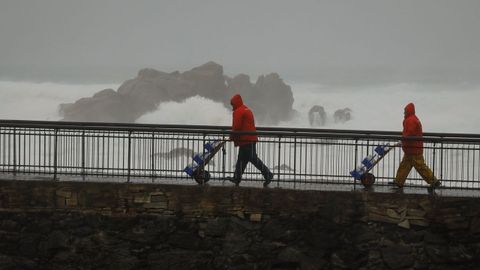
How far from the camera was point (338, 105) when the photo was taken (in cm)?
9638

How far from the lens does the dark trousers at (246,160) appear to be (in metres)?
19.9

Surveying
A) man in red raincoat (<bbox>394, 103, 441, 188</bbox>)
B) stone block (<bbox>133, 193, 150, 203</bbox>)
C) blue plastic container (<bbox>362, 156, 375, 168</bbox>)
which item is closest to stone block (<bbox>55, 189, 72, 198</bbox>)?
stone block (<bbox>133, 193, 150, 203</bbox>)

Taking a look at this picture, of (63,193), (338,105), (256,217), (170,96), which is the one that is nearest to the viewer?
(256,217)

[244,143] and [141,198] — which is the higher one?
[244,143]

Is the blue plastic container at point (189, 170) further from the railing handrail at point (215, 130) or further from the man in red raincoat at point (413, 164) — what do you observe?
the man in red raincoat at point (413, 164)

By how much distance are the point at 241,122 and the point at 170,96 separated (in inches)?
2368

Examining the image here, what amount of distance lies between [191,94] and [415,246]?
201 feet

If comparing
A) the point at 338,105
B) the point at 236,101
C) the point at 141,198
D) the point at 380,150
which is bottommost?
the point at 141,198

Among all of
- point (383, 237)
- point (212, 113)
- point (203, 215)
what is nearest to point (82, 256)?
point (203, 215)

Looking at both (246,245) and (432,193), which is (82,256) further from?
(432,193)

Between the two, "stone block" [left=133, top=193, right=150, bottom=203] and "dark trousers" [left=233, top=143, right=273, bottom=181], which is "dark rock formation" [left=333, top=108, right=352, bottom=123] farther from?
"stone block" [left=133, top=193, right=150, bottom=203]

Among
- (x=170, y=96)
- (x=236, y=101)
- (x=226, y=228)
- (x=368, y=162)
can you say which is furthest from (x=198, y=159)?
(x=170, y=96)

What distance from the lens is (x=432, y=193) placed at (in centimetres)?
1923

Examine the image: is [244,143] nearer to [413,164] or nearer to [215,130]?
[215,130]
